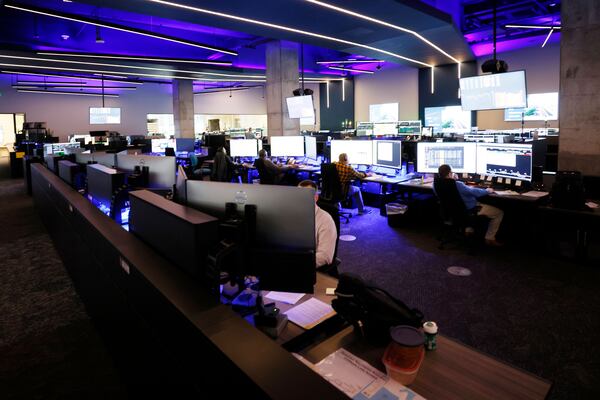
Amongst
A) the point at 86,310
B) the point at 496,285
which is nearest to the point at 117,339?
the point at 86,310

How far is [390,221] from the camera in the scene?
5988 mm

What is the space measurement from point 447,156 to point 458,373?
477cm

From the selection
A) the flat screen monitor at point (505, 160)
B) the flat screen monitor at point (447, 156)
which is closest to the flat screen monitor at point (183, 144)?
the flat screen monitor at point (447, 156)

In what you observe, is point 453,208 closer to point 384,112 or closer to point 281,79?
point 281,79

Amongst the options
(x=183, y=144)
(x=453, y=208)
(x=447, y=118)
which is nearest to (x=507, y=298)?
(x=453, y=208)

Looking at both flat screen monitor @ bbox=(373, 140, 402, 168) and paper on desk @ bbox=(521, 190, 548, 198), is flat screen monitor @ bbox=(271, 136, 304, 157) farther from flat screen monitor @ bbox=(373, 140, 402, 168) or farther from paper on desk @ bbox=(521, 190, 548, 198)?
paper on desk @ bbox=(521, 190, 548, 198)

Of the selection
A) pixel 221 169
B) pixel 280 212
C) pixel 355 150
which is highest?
pixel 355 150

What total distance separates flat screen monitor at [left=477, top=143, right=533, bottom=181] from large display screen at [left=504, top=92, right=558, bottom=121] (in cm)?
710

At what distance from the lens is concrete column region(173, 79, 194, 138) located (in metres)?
15.6

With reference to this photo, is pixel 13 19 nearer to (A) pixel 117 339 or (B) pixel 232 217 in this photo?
(A) pixel 117 339

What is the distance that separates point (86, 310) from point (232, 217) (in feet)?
7.95

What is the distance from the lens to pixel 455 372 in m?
1.29

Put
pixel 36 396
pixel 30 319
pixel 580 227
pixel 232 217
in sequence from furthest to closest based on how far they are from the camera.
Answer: pixel 580 227 < pixel 30 319 < pixel 36 396 < pixel 232 217

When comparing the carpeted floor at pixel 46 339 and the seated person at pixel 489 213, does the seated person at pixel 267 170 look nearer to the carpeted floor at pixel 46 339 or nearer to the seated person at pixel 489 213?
the seated person at pixel 489 213
